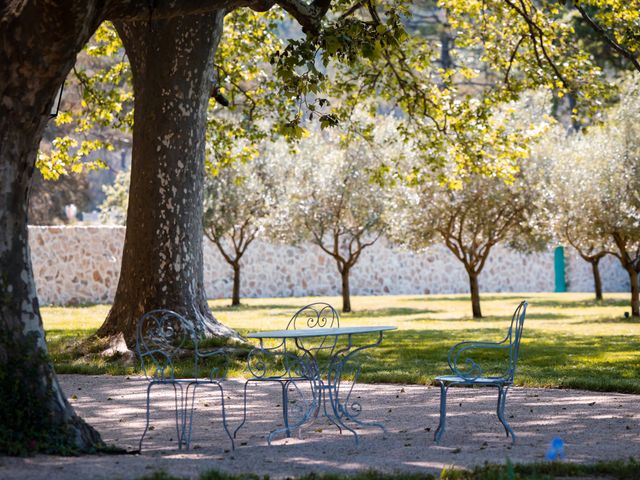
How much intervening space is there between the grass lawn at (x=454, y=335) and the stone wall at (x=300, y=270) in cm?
182

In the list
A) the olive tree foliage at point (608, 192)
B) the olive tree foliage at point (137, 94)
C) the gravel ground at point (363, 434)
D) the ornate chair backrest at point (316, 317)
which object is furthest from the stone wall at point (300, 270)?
the gravel ground at point (363, 434)

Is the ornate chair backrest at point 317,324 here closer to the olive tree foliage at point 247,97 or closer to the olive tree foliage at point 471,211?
the olive tree foliage at point 247,97

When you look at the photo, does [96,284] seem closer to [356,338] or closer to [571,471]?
[356,338]

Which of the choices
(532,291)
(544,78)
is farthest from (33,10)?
(532,291)

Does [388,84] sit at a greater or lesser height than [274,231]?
greater

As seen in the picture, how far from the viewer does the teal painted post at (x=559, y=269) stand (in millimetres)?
36062

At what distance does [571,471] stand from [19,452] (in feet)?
10.3

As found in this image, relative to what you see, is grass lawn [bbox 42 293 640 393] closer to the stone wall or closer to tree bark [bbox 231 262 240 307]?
tree bark [bbox 231 262 240 307]

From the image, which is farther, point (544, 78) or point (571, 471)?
point (544, 78)

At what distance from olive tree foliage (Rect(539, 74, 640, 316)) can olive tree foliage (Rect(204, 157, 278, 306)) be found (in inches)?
309

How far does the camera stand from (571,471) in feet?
17.5

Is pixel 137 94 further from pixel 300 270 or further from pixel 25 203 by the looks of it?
pixel 300 270

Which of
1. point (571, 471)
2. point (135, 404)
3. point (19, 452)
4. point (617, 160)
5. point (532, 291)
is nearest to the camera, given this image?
point (571, 471)

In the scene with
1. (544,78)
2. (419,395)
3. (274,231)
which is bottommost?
(419,395)
